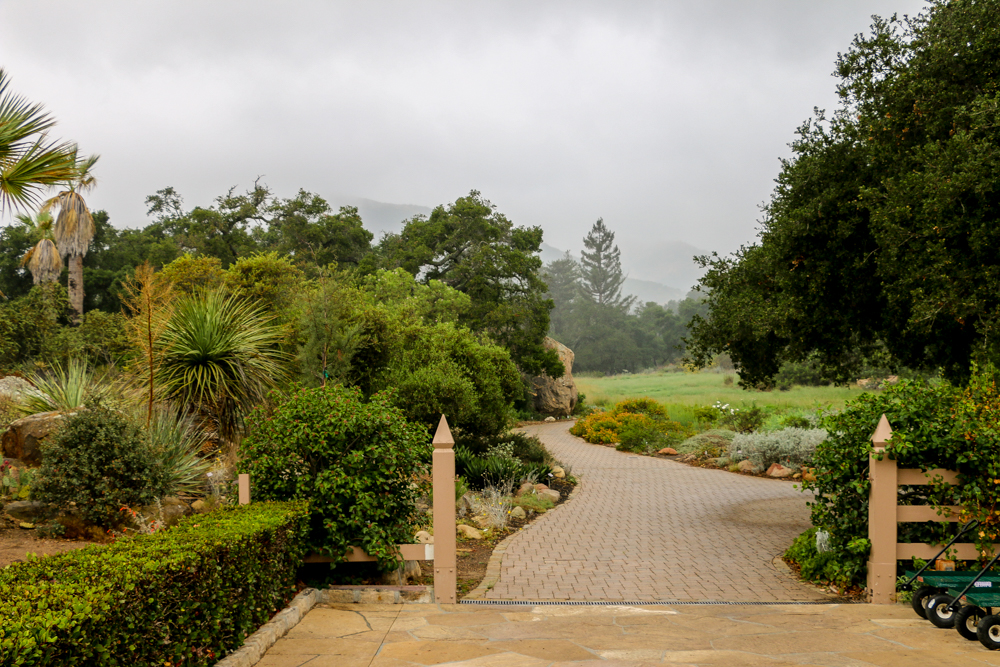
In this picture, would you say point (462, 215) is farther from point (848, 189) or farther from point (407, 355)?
point (848, 189)

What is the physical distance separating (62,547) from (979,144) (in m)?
9.35

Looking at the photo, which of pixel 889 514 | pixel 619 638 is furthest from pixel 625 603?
pixel 889 514

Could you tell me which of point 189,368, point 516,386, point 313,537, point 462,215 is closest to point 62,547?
point 313,537

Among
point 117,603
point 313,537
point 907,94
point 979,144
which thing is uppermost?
point 907,94

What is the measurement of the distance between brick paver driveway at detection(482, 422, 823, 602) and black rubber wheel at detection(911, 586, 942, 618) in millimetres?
1086

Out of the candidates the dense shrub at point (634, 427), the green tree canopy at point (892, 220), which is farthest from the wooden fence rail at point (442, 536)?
the dense shrub at point (634, 427)

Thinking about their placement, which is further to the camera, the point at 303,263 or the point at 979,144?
the point at 303,263

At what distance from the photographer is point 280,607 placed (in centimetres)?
471

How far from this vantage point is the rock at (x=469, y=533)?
28.4ft

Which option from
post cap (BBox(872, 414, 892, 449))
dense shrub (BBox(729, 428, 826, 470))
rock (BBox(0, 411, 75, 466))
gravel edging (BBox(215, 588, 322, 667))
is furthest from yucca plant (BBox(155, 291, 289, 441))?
dense shrub (BBox(729, 428, 826, 470))

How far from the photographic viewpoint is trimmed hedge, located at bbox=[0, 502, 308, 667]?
2400 millimetres

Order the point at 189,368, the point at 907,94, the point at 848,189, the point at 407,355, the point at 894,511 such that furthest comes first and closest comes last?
the point at 407,355, the point at 189,368, the point at 848,189, the point at 907,94, the point at 894,511

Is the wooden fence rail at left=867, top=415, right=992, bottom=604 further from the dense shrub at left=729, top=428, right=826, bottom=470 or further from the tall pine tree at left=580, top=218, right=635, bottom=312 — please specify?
the tall pine tree at left=580, top=218, right=635, bottom=312

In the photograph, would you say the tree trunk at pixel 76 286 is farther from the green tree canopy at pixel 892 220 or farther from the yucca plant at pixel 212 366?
the green tree canopy at pixel 892 220
